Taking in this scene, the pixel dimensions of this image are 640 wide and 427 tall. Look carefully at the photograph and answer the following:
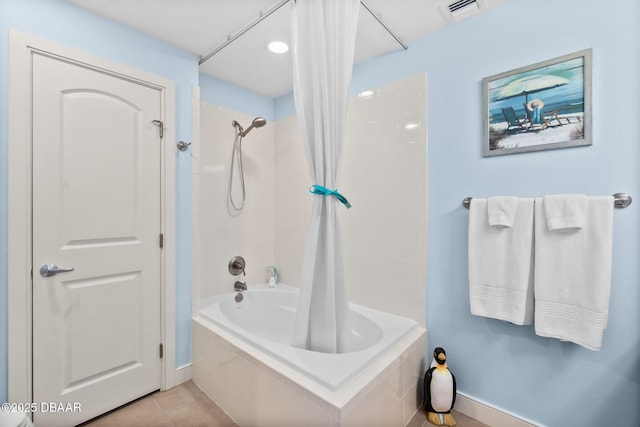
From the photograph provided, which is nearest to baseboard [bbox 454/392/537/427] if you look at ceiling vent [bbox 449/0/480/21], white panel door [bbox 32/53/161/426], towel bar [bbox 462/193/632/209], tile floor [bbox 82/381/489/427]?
tile floor [bbox 82/381/489/427]

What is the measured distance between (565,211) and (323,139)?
1.19m

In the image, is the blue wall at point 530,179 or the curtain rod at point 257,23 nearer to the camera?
the blue wall at point 530,179

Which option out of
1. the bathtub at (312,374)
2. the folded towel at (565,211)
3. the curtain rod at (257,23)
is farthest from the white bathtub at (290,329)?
the curtain rod at (257,23)

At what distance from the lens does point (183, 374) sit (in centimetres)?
195

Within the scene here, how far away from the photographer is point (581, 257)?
1.26m

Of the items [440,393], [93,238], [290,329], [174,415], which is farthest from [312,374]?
[93,238]

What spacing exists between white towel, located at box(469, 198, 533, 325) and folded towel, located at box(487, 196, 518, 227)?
3 cm

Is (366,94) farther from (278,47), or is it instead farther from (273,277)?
(273,277)

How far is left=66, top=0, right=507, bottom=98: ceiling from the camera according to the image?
5.09ft

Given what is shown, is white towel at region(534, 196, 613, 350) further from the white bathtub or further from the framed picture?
the white bathtub

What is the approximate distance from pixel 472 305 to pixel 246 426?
1.41 m

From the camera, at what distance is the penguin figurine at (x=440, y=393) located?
1.55 metres

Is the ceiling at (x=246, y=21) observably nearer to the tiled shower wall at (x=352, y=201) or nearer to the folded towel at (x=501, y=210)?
the tiled shower wall at (x=352, y=201)

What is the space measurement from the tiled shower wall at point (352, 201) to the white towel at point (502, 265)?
12.5 inches
